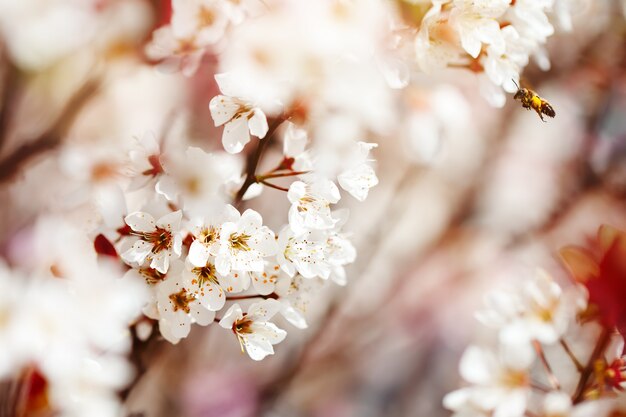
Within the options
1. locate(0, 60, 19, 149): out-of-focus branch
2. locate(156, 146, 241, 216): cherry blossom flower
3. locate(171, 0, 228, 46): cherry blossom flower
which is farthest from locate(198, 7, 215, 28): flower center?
locate(0, 60, 19, 149): out-of-focus branch

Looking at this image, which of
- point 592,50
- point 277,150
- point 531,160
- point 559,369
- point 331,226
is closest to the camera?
point 331,226

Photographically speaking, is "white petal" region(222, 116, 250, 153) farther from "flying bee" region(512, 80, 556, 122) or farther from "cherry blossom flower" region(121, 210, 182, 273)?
"flying bee" region(512, 80, 556, 122)

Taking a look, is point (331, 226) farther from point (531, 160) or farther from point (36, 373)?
point (531, 160)

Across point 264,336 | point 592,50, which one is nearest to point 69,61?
point 264,336

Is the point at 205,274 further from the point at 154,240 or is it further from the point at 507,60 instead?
the point at 507,60

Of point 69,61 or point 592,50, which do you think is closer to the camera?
point 69,61

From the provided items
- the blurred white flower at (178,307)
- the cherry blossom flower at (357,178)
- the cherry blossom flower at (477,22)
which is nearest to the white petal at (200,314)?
the blurred white flower at (178,307)

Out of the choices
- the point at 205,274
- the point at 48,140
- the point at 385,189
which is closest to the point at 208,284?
the point at 205,274
